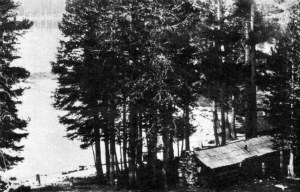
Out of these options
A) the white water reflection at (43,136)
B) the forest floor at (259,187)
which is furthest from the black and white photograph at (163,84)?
the white water reflection at (43,136)

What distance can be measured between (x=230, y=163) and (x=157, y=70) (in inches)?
338

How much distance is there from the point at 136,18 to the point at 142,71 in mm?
3281

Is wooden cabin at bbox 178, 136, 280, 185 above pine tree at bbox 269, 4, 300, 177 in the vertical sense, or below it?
below

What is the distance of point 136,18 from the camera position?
22.7 meters

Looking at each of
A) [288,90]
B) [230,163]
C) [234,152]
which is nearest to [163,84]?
[230,163]

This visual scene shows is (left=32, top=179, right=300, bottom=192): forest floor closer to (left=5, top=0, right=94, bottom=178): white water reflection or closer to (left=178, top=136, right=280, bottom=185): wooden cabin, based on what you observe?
(left=178, top=136, right=280, bottom=185): wooden cabin

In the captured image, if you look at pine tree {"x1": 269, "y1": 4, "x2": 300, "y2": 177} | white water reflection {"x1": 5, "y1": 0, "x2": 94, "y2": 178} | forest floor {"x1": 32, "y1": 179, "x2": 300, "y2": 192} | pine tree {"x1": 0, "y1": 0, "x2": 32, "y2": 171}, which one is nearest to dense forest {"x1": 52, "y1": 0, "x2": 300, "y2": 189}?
pine tree {"x1": 269, "y1": 4, "x2": 300, "y2": 177}

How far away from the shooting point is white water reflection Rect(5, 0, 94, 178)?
160ft

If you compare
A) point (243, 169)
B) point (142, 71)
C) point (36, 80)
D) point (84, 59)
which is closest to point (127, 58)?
point (142, 71)

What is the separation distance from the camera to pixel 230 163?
25219mm

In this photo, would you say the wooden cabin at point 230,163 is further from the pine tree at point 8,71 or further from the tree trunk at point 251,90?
the pine tree at point 8,71

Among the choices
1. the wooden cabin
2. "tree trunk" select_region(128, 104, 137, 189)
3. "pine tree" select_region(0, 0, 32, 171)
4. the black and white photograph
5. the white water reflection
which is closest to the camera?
"pine tree" select_region(0, 0, 32, 171)

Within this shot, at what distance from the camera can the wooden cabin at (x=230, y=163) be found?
81.4ft

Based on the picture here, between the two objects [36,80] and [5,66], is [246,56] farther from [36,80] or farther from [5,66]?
[36,80]
